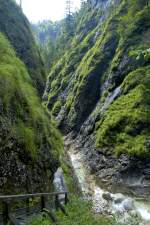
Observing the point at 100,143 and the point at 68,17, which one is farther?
the point at 68,17

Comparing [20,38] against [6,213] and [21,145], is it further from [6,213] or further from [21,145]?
[6,213]

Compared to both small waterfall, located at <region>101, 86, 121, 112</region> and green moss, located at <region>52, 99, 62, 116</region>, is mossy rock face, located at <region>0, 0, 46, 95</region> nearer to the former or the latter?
small waterfall, located at <region>101, 86, 121, 112</region>

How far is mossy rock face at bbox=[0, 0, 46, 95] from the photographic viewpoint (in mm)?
54344

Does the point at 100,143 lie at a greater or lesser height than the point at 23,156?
lesser

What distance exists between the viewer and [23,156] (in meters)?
20.4

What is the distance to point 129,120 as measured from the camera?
49406mm

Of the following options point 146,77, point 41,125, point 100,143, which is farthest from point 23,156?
point 146,77

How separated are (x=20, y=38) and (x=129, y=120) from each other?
22.1 metres

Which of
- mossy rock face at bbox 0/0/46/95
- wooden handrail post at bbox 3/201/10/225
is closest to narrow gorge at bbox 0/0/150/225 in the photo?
mossy rock face at bbox 0/0/46/95

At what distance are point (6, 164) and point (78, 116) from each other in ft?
157

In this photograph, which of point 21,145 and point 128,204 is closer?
point 21,145

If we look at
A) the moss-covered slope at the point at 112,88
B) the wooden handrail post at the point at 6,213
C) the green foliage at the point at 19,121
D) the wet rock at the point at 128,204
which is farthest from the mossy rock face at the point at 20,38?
the wooden handrail post at the point at 6,213

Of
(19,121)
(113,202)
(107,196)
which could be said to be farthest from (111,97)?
(19,121)

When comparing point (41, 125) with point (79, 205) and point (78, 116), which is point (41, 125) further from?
point (78, 116)
